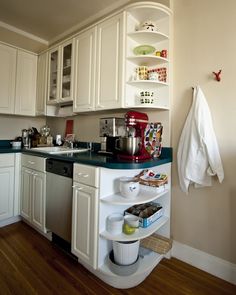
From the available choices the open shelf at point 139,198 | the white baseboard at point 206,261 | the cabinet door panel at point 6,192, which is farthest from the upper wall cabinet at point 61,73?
the white baseboard at point 206,261

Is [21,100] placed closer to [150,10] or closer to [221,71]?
[150,10]

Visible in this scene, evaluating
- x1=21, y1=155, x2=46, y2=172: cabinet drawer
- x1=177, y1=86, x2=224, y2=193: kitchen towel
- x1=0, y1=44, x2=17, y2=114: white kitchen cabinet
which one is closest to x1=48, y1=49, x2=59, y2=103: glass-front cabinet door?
x1=0, y1=44, x2=17, y2=114: white kitchen cabinet

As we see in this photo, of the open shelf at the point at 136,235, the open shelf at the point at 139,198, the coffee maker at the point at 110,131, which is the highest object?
the coffee maker at the point at 110,131

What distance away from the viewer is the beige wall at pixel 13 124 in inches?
105

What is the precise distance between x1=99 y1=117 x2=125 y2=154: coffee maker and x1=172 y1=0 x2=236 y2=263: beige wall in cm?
53

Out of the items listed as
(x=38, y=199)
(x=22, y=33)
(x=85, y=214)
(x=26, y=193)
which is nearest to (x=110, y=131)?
(x=85, y=214)

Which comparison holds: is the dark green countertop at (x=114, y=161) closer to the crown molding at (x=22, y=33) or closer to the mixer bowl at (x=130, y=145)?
the mixer bowl at (x=130, y=145)

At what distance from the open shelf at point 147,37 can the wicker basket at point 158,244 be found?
6.08 ft

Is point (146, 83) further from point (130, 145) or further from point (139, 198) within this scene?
point (139, 198)

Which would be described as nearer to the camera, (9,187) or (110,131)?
(110,131)

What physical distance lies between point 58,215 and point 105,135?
2.94 ft

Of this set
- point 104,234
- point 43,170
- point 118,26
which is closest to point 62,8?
point 118,26

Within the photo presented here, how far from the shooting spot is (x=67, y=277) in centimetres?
150

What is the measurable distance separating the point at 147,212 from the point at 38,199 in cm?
115
